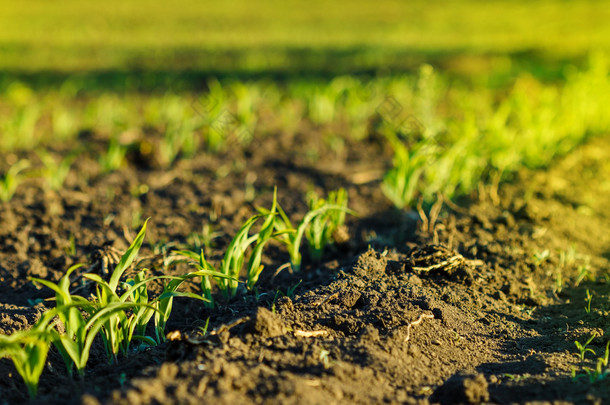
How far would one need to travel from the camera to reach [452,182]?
348 centimetres

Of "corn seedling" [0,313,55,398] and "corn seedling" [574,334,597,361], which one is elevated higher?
"corn seedling" [0,313,55,398]

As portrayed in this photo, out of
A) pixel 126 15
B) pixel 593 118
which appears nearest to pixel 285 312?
pixel 593 118

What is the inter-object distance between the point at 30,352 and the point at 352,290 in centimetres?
114

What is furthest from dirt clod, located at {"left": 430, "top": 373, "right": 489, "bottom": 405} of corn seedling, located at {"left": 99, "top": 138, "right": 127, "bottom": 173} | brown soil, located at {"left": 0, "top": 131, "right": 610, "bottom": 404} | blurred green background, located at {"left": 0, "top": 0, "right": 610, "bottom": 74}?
blurred green background, located at {"left": 0, "top": 0, "right": 610, "bottom": 74}

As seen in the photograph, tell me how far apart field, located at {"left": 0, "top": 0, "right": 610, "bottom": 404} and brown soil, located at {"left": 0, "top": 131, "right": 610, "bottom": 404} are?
11mm

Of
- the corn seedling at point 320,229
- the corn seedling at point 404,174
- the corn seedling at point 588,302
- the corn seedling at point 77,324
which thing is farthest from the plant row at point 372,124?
the corn seedling at point 77,324

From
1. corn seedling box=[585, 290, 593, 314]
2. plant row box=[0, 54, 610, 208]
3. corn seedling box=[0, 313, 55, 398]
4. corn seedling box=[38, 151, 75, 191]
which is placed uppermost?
plant row box=[0, 54, 610, 208]

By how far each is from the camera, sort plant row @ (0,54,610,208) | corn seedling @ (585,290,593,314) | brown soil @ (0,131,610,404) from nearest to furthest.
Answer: brown soil @ (0,131,610,404) < corn seedling @ (585,290,593,314) < plant row @ (0,54,610,208)

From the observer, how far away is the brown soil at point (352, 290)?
1724 mm

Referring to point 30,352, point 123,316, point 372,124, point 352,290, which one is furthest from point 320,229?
point 372,124

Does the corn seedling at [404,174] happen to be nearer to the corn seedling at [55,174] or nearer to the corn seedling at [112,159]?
the corn seedling at [112,159]

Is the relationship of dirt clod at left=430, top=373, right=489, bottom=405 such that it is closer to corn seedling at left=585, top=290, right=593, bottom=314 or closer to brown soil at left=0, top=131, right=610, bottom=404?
brown soil at left=0, top=131, right=610, bottom=404

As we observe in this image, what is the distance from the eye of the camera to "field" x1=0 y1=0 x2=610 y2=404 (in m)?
1.78

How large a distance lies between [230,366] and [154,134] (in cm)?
353
